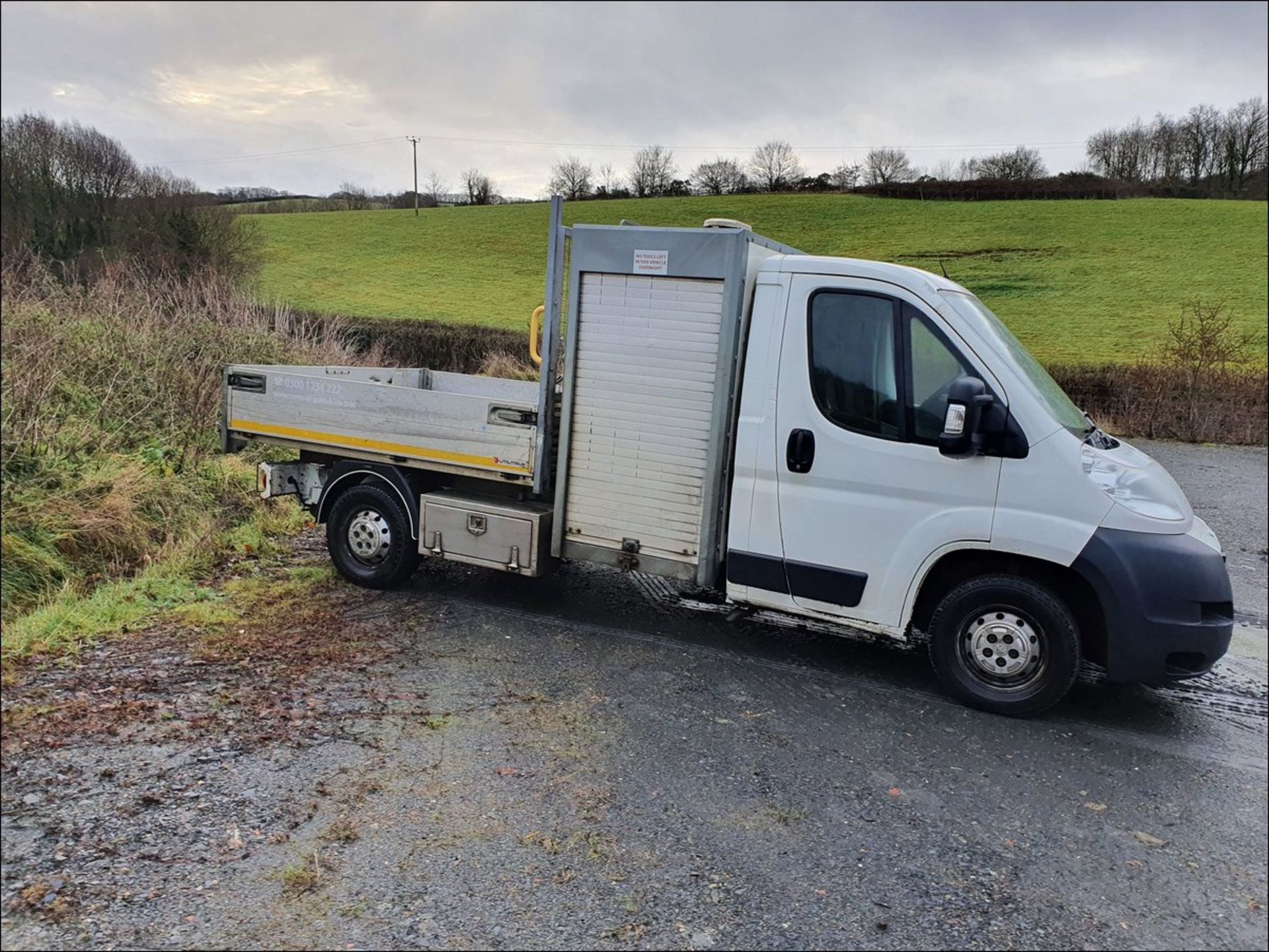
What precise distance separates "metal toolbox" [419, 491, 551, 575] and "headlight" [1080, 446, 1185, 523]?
312cm

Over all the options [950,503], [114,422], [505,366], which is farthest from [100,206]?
[950,503]

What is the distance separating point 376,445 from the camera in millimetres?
5691

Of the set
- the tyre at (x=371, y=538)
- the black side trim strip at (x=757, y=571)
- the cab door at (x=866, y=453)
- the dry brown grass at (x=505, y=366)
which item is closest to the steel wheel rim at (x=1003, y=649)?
the cab door at (x=866, y=453)

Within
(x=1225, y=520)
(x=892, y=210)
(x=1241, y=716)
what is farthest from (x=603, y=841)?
(x=892, y=210)

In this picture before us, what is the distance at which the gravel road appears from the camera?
8.79 feet

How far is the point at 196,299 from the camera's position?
526 inches

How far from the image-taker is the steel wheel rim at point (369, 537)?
5961 mm

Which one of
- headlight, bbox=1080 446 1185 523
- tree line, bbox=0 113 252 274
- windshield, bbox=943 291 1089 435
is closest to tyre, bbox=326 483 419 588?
windshield, bbox=943 291 1089 435

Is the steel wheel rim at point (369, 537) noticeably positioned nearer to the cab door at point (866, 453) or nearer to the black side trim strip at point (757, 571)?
the black side trim strip at point (757, 571)

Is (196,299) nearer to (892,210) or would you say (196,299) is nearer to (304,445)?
(304,445)

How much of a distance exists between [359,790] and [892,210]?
40.9 ft

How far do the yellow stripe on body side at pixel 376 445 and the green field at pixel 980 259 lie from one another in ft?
5.50

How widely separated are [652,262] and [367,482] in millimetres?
2733

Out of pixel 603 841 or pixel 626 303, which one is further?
pixel 626 303
